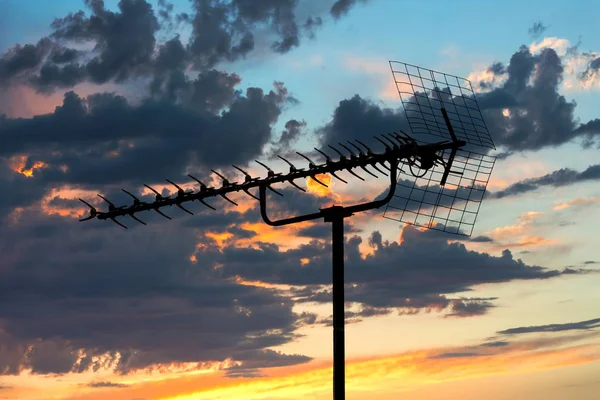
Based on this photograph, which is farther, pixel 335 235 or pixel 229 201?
pixel 229 201

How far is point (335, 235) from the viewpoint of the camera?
119 ft

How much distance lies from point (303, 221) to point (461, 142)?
6315 mm

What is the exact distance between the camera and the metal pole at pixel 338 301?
116 feet

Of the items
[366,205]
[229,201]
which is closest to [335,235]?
[366,205]

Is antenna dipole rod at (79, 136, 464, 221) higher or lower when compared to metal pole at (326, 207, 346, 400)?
higher

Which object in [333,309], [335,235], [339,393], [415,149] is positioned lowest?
[339,393]

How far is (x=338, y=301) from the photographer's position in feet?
117

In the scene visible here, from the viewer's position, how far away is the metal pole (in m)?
35.4

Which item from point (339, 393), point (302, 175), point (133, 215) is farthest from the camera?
point (133, 215)

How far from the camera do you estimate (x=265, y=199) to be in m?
39.8

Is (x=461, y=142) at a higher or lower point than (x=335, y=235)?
higher

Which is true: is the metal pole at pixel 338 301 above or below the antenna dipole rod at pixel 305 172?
below

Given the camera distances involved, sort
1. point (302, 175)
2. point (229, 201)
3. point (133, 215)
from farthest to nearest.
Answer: point (133, 215) < point (229, 201) < point (302, 175)

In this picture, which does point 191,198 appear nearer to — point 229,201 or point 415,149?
point 229,201
